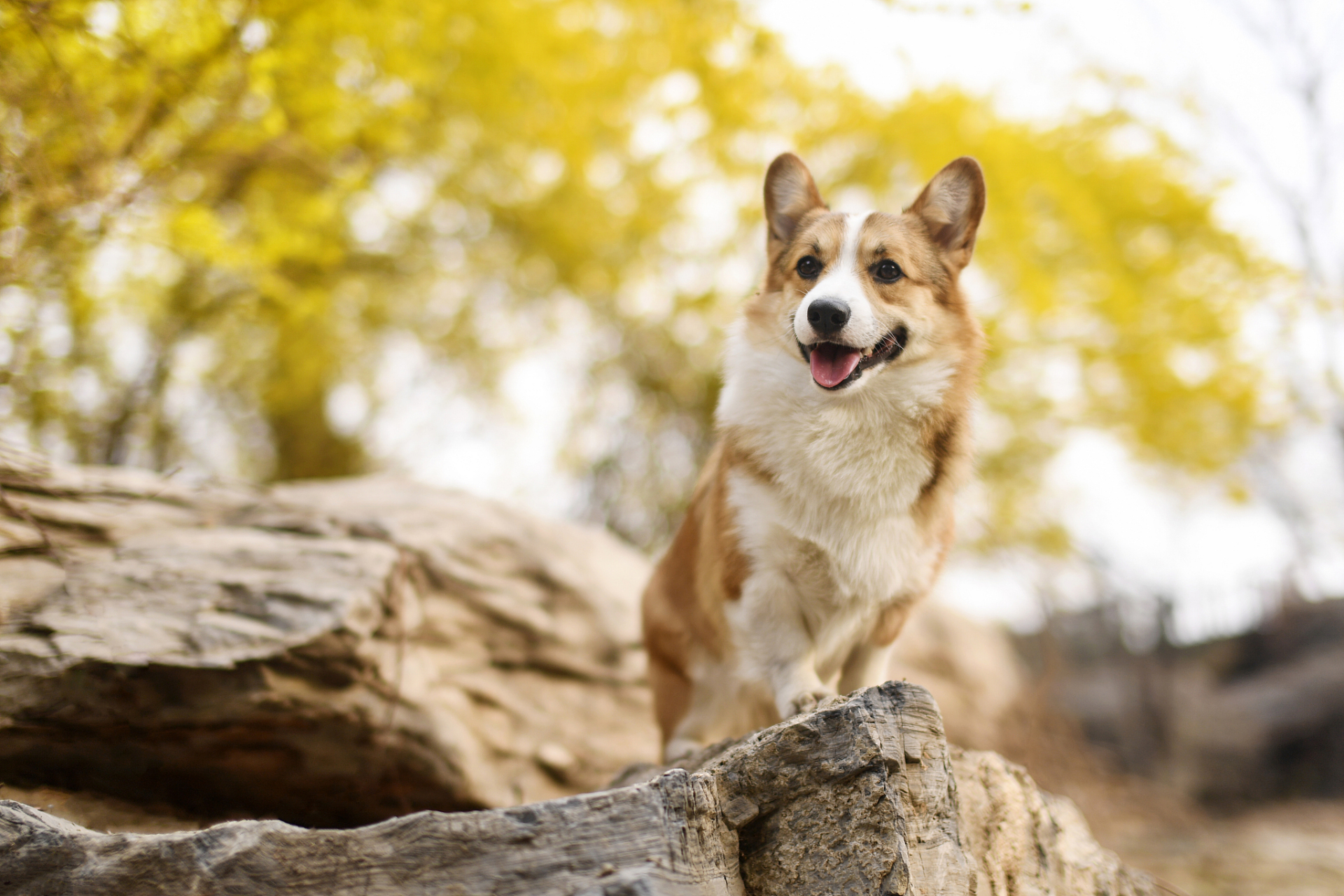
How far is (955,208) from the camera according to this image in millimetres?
2955

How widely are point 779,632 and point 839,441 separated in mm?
654

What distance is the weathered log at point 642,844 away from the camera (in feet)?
5.99

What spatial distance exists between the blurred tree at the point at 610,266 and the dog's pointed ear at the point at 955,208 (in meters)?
2.89

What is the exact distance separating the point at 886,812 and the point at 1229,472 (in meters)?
8.50

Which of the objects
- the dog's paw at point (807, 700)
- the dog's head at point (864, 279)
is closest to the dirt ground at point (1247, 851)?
the dog's paw at point (807, 700)

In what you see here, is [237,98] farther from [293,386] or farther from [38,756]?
[293,386]

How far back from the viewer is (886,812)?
2.00 m

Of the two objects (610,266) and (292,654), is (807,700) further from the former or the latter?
(610,266)

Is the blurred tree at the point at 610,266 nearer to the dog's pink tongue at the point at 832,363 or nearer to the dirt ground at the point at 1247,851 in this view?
the dirt ground at the point at 1247,851

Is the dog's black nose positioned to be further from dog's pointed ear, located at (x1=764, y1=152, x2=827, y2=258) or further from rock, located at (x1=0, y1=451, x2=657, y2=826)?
rock, located at (x1=0, y1=451, x2=657, y2=826)

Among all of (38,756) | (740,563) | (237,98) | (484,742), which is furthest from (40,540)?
(740,563)

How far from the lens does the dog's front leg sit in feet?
8.75

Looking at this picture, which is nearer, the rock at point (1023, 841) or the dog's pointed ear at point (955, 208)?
the rock at point (1023, 841)

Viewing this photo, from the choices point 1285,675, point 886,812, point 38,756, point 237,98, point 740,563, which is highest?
point 1285,675
